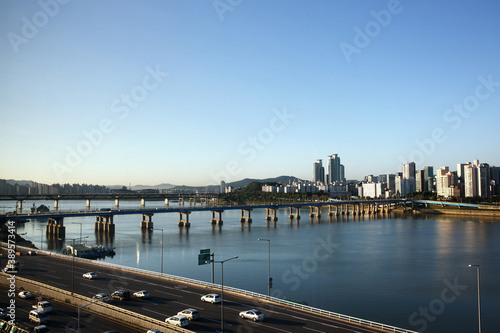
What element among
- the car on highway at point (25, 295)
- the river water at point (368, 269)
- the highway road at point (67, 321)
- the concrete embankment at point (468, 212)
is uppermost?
the car on highway at point (25, 295)

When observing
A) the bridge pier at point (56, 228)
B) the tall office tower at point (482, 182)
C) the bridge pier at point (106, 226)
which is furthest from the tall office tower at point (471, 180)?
the bridge pier at point (56, 228)

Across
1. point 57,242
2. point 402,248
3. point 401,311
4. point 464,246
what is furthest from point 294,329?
point 57,242

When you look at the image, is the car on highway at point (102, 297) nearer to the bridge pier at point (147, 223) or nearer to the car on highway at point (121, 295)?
Result: the car on highway at point (121, 295)

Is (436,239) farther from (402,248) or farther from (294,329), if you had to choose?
(294,329)

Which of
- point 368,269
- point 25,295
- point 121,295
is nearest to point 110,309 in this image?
point 121,295

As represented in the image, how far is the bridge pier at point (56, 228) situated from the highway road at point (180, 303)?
2731 cm

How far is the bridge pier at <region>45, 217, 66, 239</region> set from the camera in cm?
4533

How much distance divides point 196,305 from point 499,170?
142m

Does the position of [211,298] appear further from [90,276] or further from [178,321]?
[90,276]

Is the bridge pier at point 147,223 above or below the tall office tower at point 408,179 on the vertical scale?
below

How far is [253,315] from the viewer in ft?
38.1

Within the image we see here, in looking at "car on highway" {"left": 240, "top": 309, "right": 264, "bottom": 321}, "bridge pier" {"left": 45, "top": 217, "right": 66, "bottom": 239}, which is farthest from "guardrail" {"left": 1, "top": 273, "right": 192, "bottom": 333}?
"bridge pier" {"left": 45, "top": 217, "right": 66, "bottom": 239}

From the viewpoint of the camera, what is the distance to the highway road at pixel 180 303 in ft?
36.3

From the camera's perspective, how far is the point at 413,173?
172625 mm
